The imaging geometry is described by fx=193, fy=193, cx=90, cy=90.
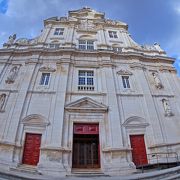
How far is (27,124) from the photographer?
13.5 meters

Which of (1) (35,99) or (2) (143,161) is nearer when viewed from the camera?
(2) (143,161)

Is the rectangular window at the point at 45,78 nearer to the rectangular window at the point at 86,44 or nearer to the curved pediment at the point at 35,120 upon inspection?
the curved pediment at the point at 35,120

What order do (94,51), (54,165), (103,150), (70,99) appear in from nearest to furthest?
(54,165)
(103,150)
(70,99)
(94,51)

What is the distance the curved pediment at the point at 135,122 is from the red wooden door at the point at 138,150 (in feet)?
2.56

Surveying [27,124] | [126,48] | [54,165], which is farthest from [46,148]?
[126,48]

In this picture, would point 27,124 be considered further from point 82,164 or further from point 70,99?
point 82,164

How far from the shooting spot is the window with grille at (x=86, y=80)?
1593 centimetres

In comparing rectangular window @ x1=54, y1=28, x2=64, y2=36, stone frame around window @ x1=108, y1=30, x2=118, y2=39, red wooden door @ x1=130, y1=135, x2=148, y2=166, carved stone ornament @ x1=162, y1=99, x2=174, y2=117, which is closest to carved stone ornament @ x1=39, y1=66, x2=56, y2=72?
rectangular window @ x1=54, y1=28, x2=64, y2=36

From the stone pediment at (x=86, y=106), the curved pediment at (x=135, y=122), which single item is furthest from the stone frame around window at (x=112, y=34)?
the curved pediment at (x=135, y=122)

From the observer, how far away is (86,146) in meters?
13.8

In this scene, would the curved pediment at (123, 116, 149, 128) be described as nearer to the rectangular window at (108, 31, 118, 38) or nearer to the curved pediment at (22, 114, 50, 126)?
the curved pediment at (22, 114, 50, 126)

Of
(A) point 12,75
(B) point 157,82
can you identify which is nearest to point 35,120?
(A) point 12,75

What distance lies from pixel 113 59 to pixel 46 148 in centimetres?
1026

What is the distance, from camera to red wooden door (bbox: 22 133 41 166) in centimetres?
1242
